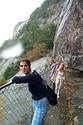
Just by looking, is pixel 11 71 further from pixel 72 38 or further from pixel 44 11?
pixel 44 11

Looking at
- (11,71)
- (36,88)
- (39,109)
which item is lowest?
(11,71)

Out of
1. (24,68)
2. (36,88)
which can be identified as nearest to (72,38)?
(36,88)

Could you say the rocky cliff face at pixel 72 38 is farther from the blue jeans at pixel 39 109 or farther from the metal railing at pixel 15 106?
the blue jeans at pixel 39 109

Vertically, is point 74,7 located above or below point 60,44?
above

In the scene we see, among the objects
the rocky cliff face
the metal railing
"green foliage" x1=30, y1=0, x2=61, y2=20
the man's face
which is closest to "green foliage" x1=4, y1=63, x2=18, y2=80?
the rocky cliff face

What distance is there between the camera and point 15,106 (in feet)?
31.5

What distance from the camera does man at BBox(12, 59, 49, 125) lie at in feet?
24.0

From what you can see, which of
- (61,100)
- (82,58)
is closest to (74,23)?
(82,58)

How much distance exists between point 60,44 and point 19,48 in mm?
18892

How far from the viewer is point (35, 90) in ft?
24.7

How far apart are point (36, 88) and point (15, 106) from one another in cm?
222

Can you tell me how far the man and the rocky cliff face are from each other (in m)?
10.9

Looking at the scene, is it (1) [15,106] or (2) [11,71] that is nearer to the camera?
(1) [15,106]

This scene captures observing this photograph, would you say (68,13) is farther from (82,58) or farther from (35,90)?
(35,90)
